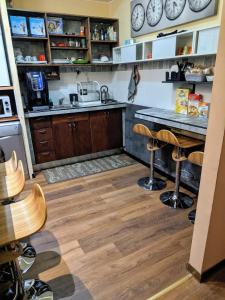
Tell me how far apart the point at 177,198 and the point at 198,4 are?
7.09 ft

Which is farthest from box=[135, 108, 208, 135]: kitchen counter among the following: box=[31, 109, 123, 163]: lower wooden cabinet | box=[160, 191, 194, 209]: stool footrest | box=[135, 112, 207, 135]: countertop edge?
box=[31, 109, 123, 163]: lower wooden cabinet

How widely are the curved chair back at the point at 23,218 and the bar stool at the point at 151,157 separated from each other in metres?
1.72

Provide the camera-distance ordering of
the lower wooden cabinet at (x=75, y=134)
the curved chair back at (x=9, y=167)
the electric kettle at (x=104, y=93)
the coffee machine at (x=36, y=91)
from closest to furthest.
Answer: the curved chair back at (x=9, y=167)
the coffee machine at (x=36, y=91)
the lower wooden cabinet at (x=75, y=134)
the electric kettle at (x=104, y=93)

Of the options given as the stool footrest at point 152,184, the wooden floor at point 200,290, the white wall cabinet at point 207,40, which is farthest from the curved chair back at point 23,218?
the white wall cabinet at point 207,40

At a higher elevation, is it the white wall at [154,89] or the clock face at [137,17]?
the clock face at [137,17]

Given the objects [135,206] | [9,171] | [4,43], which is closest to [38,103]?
[4,43]

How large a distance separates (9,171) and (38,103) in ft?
6.12

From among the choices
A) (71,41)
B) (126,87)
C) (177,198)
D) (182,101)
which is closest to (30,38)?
(71,41)

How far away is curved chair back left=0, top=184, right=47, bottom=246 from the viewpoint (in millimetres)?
1125

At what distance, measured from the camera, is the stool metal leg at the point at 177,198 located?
2474 millimetres

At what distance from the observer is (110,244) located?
197 cm

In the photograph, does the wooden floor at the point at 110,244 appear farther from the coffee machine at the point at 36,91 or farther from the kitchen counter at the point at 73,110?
the coffee machine at the point at 36,91

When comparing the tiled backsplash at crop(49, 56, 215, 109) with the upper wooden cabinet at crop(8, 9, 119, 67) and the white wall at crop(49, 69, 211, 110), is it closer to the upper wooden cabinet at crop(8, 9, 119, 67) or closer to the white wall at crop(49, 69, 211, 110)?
the white wall at crop(49, 69, 211, 110)

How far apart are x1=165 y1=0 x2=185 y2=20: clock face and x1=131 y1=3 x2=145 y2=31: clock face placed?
52 centimetres
